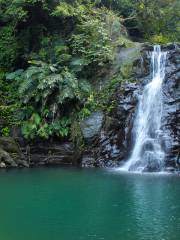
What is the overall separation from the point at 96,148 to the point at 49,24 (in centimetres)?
826

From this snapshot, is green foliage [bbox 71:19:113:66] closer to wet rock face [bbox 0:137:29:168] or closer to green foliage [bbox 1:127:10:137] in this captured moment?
green foliage [bbox 1:127:10:137]

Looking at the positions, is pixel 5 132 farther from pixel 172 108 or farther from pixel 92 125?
pixel 172 108

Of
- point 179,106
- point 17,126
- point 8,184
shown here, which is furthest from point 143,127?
point 8,184

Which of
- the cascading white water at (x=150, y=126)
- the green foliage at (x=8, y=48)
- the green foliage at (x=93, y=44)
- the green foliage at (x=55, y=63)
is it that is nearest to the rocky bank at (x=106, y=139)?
the cascading white water at (x=150, y=126)

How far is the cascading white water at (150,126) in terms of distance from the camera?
18906 mm

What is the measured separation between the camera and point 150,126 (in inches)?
A: 797

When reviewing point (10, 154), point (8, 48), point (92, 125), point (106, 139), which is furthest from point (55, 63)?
point (10, 154)

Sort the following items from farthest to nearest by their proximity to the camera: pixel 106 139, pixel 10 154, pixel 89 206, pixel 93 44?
pixel 93 44, pixel 106 139, pixel 10 154, pixel 89 206

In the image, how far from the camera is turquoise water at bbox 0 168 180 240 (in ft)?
30.8

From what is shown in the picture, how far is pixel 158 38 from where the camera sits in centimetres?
2739

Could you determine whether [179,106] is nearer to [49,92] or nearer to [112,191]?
[49,92]

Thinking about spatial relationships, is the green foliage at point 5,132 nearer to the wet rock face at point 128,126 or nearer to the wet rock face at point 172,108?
the wet rock face at point 128,126

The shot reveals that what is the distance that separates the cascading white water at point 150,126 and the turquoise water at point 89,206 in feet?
5.79

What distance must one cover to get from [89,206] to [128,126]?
29.2 feet
